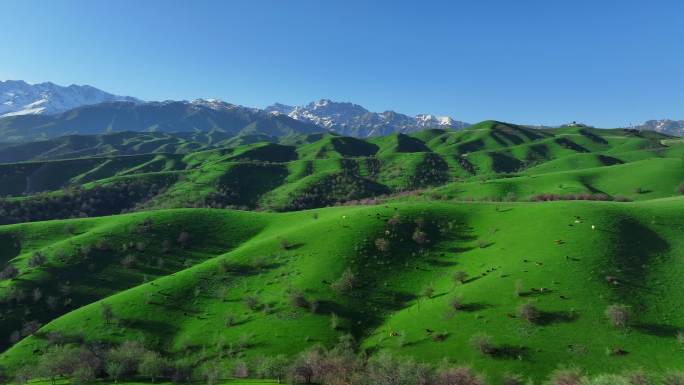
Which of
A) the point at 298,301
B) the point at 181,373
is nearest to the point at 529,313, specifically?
the point at 298,301

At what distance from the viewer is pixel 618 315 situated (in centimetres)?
6322

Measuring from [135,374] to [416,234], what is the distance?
68199mm

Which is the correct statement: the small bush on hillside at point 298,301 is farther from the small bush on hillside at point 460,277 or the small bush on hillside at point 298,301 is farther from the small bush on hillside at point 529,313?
the small bush on hillside at point 529,313

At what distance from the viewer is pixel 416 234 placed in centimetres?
10619

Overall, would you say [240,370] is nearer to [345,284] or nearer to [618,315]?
[345,284]

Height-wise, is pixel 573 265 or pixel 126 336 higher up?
pixel 573 265

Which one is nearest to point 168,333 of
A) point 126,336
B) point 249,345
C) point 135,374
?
point 126,336

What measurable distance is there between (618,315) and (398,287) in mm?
39720

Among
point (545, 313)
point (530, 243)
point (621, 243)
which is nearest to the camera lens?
point (545, 313)

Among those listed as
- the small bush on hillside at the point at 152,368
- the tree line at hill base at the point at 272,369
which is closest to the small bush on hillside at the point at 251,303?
the tree line at hill base at the point at 272,369

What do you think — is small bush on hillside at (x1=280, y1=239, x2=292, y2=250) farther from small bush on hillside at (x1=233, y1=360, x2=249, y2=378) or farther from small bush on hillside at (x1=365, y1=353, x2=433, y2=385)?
small bush on hillside at (x1=365, y1=353, x2=433, y2=385)

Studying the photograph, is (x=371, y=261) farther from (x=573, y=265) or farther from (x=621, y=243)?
(x=621, y=243)

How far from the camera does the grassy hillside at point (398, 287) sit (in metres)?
64.4

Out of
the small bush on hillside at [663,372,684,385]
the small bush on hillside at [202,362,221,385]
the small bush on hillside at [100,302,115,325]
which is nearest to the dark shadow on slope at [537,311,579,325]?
the small bush on hillside at [663,372,684,385]
